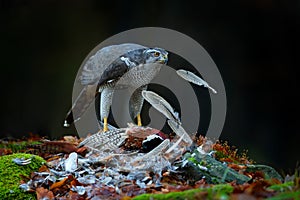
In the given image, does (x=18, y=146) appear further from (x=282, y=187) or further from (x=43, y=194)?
(x=282, y=187)

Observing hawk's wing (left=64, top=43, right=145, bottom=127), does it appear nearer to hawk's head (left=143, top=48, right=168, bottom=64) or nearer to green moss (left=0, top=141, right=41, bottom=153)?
hawk's head (left=143, top=48, right=168, bottom=64)

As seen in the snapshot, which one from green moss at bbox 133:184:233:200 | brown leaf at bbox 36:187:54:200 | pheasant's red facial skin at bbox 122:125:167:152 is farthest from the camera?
pheasant's red facial skin at bbox 122:125:167:152

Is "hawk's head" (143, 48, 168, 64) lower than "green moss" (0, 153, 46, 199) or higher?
higher

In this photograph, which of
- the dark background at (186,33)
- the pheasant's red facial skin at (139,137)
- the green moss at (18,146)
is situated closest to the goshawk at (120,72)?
the pheasant's red facial skin at (139,137)

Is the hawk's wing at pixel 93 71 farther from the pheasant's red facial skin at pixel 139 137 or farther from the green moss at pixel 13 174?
the green moss at pixel 13 174

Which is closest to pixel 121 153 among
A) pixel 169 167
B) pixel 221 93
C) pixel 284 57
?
pixel 169 167

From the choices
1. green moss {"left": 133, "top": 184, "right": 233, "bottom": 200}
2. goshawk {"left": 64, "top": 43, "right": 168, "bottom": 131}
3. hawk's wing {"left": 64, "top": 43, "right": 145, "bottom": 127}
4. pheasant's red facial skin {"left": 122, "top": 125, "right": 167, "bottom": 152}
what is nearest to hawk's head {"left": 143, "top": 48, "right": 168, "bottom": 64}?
goshawk {"left": 64, "top": 43, "right": 168, "bottom": 131}

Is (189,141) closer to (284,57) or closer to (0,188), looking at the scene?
(0,188)
